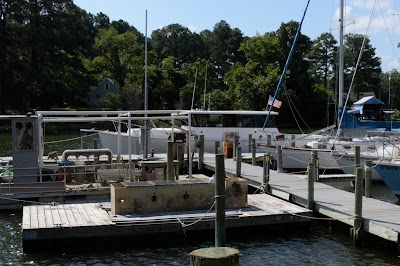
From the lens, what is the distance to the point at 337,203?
15391 millimetres

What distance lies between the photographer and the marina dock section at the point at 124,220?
13.0 meters

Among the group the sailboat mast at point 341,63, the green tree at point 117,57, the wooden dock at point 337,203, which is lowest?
the wooden dock at point 337,203

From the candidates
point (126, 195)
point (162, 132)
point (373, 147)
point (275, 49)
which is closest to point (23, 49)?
point (275, 49)

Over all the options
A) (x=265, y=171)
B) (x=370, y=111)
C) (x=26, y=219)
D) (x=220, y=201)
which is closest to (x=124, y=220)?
(x=26, y=219)

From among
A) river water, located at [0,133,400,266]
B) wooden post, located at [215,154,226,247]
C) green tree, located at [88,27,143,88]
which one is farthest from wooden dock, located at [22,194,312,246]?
green tree, located at [88,27,143,88]

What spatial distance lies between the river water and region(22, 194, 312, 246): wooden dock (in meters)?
0.42

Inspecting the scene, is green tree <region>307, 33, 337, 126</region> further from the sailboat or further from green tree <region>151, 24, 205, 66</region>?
the sailboat

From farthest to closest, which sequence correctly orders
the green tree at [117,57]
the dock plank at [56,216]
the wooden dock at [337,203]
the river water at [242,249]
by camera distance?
1. the green tree at [117,57]
2. the dock plank at [56,216]
3. the wooden dock at [337,203]
4. the river water at [242,249]

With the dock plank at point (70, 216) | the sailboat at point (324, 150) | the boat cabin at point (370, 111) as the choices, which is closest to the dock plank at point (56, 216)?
the dock plank at point (70, 216)

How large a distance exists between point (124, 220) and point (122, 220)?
49 mm

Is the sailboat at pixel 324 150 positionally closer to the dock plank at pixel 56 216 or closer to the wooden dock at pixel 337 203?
the wooden dock at pixel 337 203

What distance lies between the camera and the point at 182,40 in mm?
119625

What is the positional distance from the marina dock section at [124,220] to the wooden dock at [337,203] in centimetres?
84

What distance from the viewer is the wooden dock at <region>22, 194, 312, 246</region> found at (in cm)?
1296
